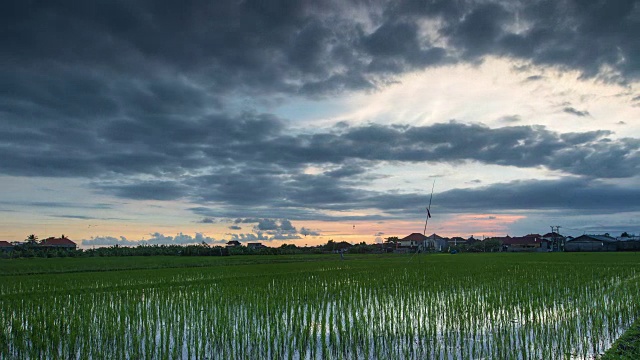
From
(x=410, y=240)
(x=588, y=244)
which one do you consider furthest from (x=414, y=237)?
(x=588, y=244)

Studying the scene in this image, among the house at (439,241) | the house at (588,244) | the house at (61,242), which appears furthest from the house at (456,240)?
the house at (61,242)

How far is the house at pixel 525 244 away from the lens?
77044mm

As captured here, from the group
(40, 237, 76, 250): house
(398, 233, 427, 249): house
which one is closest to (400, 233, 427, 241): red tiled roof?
(398, 233, 427, 249): house

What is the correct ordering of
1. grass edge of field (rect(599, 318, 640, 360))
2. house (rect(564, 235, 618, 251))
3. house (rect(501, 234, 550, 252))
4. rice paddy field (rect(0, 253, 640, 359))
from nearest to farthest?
grass edge of field (rect(599, 318, 640, 360)), rice paddy field (rect(0, 253, 640, 359)), house (rect(564, 235, 618, 251)), house (rect(501, 234, 550, 252))

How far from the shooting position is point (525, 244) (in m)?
81.1

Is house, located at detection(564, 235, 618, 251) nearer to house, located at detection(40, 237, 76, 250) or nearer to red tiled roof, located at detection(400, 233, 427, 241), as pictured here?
red tiled roof, located at detection(400, 233, 427, 241)

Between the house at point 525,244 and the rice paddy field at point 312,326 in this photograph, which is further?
the house at point 525,244

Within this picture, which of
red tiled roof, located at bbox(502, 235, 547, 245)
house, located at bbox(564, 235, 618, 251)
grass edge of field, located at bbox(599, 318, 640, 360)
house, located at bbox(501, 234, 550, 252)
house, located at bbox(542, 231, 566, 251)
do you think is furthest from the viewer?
red tiled roof, located at bbox(502, 235, 547, 245)

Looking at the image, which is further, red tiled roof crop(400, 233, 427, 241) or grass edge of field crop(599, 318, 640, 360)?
red tiled roof crop(400, 233, 427, 241)

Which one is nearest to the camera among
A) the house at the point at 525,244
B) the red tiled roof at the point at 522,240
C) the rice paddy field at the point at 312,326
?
the rice paddy field at the point at 312,326

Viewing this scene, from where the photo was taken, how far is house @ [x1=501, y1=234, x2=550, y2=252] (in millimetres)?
77044

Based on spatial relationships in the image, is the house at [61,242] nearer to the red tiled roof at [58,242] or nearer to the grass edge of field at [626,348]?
the red tiled roof at [58,242]

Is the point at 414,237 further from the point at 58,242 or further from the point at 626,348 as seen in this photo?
the point at 626,348

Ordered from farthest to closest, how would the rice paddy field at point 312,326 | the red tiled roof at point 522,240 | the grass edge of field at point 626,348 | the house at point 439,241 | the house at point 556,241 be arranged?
the house at point 439,241, the red tiled roof at point 522,240, the house at point 556,241, the rice paddy field at point 312,326, the grass edge of field at point 626,348
